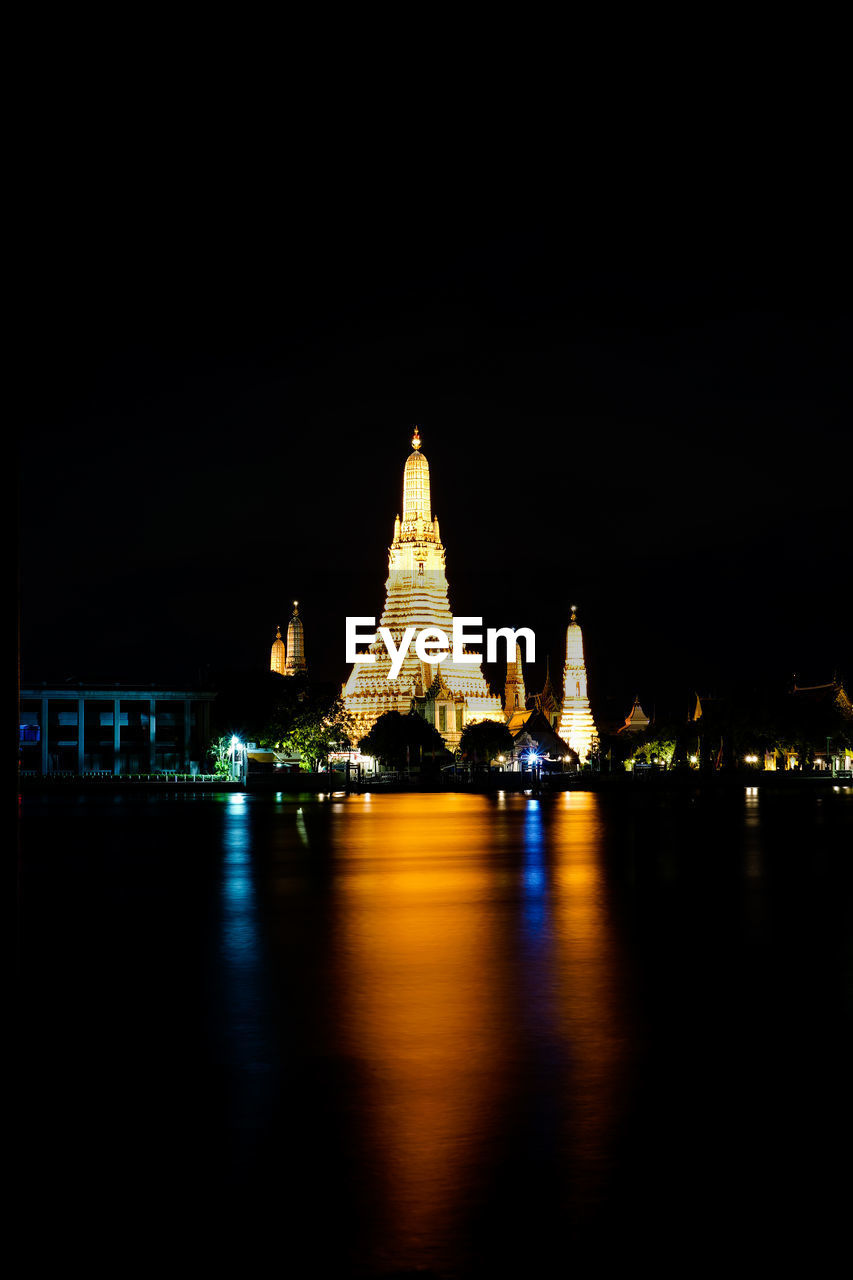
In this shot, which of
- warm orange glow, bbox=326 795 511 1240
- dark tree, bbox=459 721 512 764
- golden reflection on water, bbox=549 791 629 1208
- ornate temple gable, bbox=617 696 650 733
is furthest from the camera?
ornate temple gable, bbox=617 696 650 733

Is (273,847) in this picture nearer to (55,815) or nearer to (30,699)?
(55,815)

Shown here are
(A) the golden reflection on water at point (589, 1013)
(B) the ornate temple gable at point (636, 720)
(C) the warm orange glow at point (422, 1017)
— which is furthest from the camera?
(B) the ornate temple gable at point (636, 720)

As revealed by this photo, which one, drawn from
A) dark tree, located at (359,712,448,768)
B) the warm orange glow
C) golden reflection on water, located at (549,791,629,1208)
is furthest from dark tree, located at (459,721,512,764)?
golden reflection on water, located at (549,791,629,1208)

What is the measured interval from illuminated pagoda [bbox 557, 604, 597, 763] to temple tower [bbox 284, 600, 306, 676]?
3039 cm

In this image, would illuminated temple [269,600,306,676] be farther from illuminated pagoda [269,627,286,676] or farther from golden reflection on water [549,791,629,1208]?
golden reflection on water [549,791,629,1208]

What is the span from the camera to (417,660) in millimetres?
126938

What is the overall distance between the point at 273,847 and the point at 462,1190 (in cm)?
3028

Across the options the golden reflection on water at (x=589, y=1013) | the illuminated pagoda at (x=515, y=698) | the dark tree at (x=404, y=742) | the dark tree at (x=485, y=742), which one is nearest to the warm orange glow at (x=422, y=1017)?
the golden reflection on water at (x=589, y=1013)

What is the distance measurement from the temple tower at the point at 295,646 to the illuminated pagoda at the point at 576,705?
30.4 meters

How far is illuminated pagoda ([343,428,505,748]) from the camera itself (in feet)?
409

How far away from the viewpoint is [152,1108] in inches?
419

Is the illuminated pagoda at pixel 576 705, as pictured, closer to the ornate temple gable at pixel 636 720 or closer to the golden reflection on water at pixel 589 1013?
the ornate temple gable at pixel 636 720

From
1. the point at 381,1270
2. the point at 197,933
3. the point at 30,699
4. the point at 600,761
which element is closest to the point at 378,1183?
the point at 381,1270

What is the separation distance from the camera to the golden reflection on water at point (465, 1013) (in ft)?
30.8
